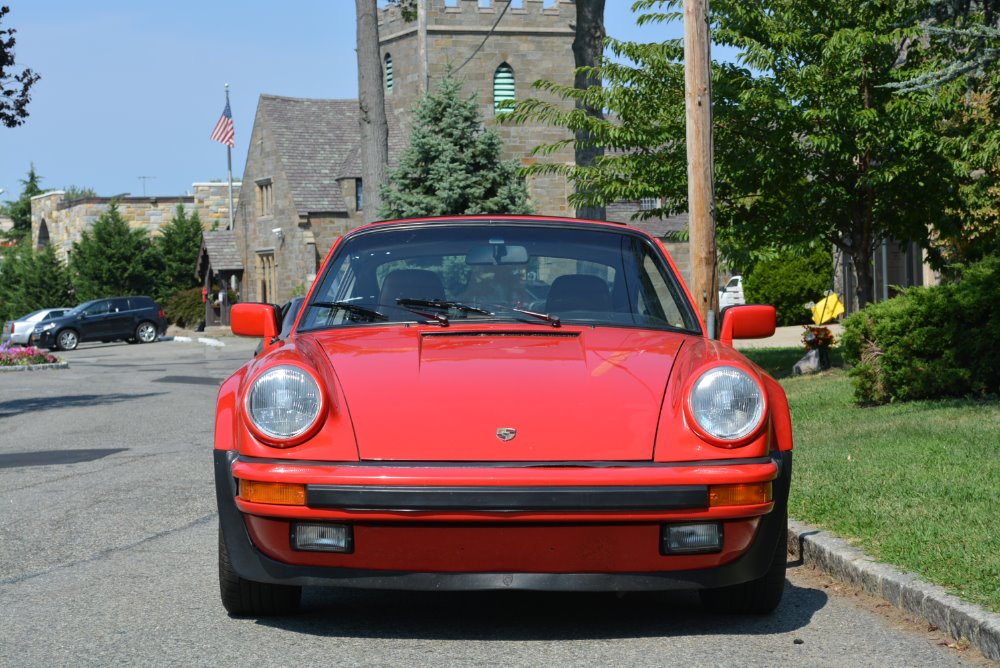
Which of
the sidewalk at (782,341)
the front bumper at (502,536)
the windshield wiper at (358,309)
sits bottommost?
the sidewalk at (782,341)

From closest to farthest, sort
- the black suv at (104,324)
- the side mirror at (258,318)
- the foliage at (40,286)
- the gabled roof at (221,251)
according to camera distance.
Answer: the side mirror at (258,318) → the black suv at (104,324) → the gabled roof at (221,251) → the foliage at (40,286)

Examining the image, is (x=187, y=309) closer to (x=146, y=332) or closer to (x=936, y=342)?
(x=146, y=332)

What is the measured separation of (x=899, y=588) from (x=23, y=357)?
29765 millimetres

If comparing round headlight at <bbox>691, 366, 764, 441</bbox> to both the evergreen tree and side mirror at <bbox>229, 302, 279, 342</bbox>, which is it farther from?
the evergreen tree

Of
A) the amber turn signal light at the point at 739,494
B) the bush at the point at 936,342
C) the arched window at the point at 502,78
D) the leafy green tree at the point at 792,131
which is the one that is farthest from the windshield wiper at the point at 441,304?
the arched window at the point at 502,78

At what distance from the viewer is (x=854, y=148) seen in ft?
53.9

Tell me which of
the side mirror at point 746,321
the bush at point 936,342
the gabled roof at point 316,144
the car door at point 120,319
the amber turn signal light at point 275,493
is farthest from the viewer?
the gabled roof at point 316,144

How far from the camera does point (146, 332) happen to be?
1873 inches

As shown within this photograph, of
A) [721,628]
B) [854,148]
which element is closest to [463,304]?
[721,628]

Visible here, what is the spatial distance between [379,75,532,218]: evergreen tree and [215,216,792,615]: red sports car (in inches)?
945

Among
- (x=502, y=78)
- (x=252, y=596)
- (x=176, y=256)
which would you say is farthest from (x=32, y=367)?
(x=176, y=256)

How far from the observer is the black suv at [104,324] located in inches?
1743

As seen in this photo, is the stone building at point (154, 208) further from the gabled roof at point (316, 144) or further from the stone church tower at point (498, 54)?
the stone church tower at point (498, 54)

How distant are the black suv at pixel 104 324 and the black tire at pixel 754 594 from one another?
135 feet
